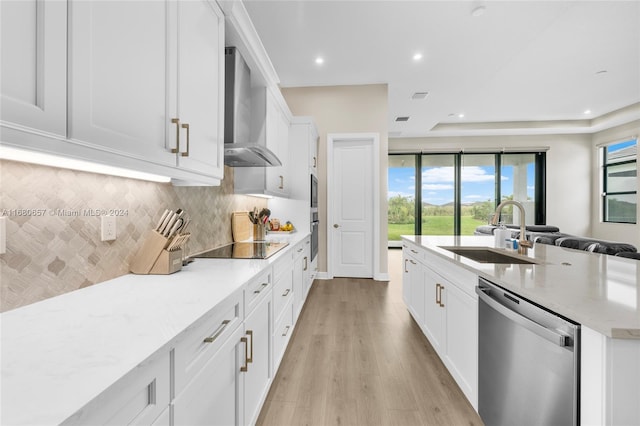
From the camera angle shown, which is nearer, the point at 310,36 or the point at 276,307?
the point at 276,307

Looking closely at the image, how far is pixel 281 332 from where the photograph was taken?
2018 mm

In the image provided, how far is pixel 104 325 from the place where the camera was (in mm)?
754

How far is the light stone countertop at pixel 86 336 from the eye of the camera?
18.2 inches

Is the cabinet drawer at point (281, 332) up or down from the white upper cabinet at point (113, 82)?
down

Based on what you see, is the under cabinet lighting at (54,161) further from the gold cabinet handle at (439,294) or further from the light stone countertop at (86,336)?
the gold cabinet handle at (439,294)

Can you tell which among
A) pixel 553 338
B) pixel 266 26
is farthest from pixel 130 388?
pixel 266 26

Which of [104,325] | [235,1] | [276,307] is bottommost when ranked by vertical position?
[276,307]

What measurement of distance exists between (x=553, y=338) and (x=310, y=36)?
11.5ft

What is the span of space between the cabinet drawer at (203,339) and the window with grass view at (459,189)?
24.5 ft

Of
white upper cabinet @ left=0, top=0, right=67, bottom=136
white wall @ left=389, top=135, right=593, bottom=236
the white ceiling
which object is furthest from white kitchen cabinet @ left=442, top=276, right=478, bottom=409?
white wall @ left=389, top=135, right=593, bottom=236

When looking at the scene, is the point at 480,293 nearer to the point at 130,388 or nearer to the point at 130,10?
the point at 130,388

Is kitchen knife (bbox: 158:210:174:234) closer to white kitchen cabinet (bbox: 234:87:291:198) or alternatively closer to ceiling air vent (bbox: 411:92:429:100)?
white kitchen cabinet (bbox: 234:87:291:198)

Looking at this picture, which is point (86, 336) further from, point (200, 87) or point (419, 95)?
point (419, 95)

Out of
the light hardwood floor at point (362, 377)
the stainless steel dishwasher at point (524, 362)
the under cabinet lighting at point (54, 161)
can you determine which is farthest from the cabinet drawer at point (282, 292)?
the stainless steel dishwasher at point (524, 362)
